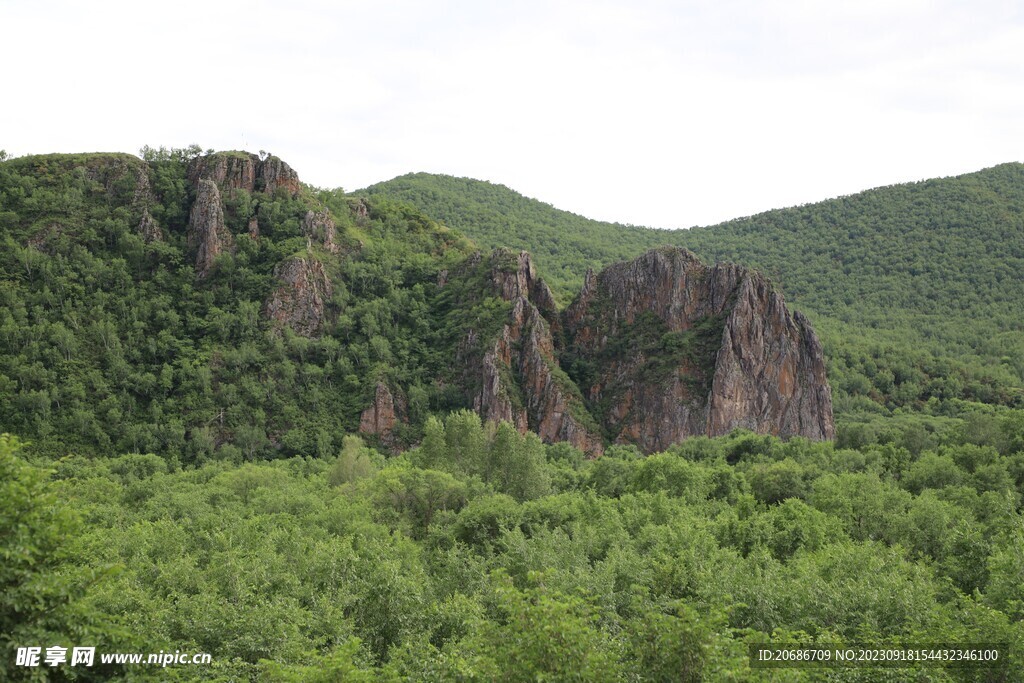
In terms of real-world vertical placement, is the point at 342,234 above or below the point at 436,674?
above

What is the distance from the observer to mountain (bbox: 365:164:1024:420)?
407ft

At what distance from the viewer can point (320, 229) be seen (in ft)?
407

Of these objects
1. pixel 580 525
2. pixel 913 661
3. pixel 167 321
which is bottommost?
pixel 580 525

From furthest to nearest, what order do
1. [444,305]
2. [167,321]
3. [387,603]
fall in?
[444,305], [167,321], [387,603]

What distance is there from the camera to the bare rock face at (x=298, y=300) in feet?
370

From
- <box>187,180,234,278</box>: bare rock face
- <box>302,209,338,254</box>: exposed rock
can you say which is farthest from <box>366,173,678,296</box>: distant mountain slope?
<box>187,180,234,278</box>: bare rock face

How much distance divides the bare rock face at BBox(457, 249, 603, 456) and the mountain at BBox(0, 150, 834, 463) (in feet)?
0.90

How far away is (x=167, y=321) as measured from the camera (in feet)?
359

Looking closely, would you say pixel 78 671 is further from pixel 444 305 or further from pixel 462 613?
pixel 444 305

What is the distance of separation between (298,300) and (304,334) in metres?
4.98

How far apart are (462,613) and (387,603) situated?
3863 mm

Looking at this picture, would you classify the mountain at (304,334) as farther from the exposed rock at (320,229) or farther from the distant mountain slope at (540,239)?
the distant mountain slope at (540,239)

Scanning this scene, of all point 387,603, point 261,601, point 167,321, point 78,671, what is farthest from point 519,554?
point 167,321

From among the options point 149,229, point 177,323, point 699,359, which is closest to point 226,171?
point 149,229
